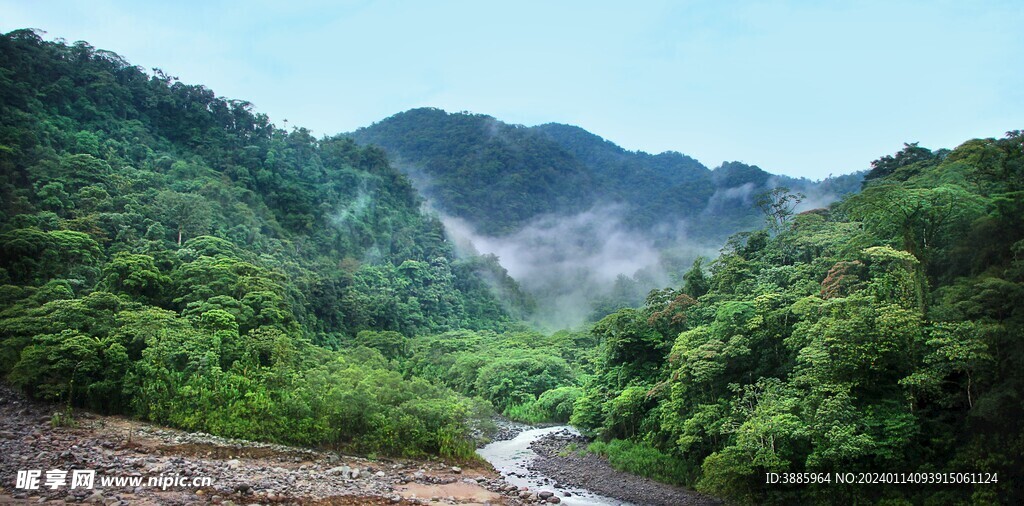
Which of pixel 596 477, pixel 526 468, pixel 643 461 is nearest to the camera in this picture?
pixel 643 461

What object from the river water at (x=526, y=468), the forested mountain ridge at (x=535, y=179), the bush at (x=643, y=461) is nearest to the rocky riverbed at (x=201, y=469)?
the river water at (x=526, y=468)

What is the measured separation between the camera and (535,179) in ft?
526

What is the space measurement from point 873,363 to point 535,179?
144m

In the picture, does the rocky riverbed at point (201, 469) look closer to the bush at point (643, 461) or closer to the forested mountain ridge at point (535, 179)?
the bush at point (643, 461)

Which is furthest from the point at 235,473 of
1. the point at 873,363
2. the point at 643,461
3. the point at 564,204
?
the point at 564,204

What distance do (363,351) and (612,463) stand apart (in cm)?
1930

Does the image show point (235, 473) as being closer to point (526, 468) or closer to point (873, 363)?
point (526, 468)

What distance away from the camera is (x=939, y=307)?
60.4 feet

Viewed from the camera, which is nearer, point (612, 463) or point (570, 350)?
point (612, 463)

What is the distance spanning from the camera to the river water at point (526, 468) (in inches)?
922

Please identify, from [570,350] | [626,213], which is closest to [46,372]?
[570,350]

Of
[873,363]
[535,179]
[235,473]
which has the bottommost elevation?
[235,473]

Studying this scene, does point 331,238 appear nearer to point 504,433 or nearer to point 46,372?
point 504,433

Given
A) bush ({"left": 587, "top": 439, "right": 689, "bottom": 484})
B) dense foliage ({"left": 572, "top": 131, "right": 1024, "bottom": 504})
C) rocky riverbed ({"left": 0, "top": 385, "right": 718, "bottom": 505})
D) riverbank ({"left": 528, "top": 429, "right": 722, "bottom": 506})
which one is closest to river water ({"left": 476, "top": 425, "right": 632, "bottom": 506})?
rocky riverbed ({"left": 0, "top": 385, "right": 718, "bottom": 505})
